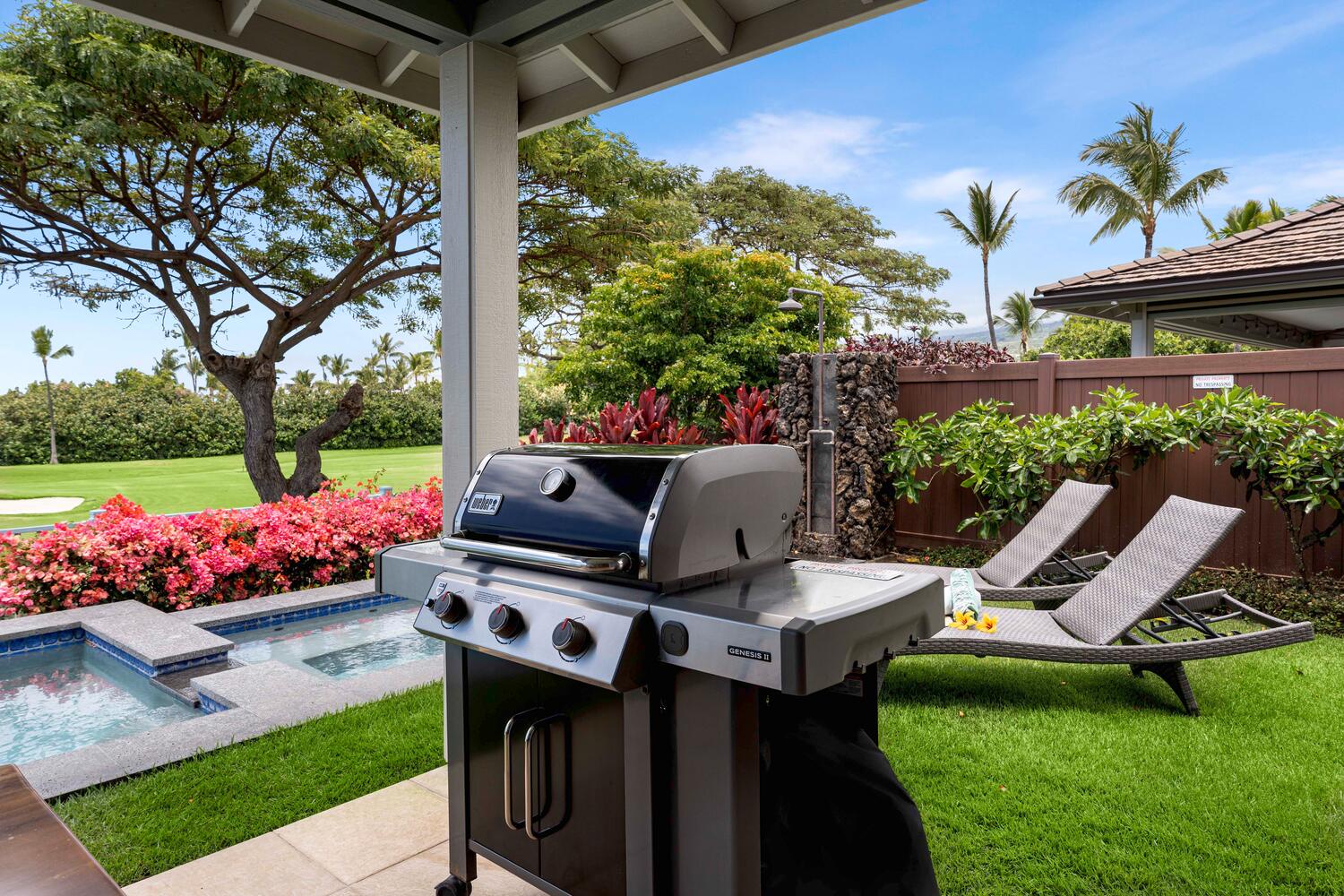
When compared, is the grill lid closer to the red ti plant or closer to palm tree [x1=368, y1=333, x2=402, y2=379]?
the red ti plant

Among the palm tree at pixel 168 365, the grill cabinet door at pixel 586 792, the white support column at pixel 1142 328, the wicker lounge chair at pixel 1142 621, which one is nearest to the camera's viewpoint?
the grill cabinet door at pixel 586 792

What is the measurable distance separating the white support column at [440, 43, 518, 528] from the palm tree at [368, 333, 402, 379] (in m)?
25.0

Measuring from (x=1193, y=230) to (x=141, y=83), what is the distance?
32.0 metres

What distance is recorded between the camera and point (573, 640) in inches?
55.9

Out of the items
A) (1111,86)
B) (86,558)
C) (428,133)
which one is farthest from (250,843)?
(1111,86)

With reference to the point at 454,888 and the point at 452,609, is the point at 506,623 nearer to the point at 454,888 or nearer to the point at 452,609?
the point at 452,609

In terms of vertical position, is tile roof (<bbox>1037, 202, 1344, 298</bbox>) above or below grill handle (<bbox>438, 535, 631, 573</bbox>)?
above

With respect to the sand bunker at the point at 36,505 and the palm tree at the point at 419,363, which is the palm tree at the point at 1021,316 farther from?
the sand bunker at the point at 36,505

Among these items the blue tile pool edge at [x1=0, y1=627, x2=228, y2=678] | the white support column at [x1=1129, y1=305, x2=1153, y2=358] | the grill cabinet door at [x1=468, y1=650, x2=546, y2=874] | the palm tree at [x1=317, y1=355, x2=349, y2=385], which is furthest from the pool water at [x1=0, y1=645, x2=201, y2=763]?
the palm tree at [x1=317, y1=355, x2=349, y2=385]

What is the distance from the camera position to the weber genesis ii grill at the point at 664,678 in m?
1.39

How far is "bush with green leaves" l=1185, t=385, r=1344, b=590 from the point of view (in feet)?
14.9

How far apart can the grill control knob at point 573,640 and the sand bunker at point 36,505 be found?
42.9 ft

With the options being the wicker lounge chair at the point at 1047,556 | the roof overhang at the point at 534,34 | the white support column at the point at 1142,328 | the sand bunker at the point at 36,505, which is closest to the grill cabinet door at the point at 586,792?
the roof overhang at the point at 534,34

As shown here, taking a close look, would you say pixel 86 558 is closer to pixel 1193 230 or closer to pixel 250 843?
pixel 250 843
